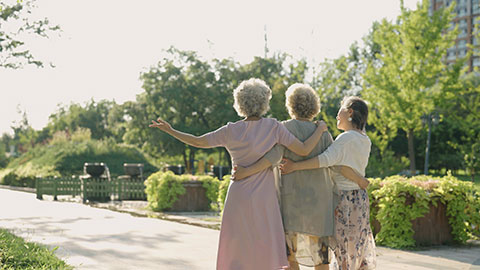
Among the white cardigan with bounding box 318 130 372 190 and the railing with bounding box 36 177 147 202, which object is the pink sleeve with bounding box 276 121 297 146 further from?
the railing with bounding box 36 177 147 202

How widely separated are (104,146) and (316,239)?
2996 centimetres

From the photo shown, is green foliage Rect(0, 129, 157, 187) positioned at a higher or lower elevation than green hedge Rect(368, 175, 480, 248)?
higher

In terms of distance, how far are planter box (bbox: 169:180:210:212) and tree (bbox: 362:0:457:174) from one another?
13.4 metres

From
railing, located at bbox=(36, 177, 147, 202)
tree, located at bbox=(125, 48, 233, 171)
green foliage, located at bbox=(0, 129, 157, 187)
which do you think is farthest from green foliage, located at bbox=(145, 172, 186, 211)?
tree, located at bbox=(125, 48, 233, 171)

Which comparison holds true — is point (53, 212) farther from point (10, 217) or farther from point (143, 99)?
point (143, 99)

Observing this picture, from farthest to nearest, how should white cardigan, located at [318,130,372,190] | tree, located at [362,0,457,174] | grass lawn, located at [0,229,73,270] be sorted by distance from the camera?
tree, located at [362,0,457,174] < grass lawn, located at [0,229,73,270] < white cardigan, located at [318,130,372,190]

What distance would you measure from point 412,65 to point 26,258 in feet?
72.7

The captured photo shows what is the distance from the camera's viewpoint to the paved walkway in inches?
260

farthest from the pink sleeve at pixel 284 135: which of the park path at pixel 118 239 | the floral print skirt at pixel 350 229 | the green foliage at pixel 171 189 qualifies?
the green foliage at pixel 171 189

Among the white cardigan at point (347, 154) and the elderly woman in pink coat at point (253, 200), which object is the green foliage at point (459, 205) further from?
the elderly woman in pink coat at point (253, 200)

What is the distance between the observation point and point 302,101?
4277 millimetres

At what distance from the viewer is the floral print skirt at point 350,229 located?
13.9 feet

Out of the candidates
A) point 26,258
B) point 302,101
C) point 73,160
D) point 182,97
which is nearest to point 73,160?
point 73,160

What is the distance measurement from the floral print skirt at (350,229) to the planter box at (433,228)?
4200 millimetres
